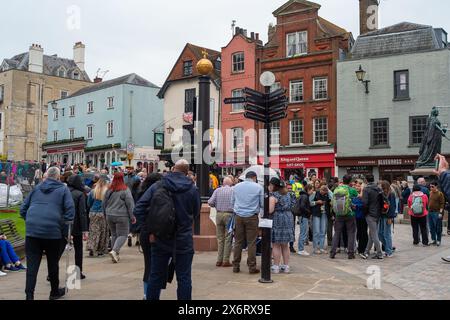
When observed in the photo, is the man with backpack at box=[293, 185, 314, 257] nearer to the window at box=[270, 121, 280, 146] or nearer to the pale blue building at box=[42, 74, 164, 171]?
the window at box=[270, 121, 280, 146]

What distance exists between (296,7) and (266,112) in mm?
28887

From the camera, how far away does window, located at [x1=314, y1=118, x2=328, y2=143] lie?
34.1 meters

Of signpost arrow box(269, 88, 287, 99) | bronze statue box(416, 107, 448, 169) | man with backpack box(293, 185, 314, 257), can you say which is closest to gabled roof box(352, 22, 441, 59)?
bronze statue box(416, 107, 448, 169)

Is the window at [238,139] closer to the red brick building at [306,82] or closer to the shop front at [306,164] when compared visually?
the shop front at [306,164]

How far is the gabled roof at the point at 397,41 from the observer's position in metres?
32.1

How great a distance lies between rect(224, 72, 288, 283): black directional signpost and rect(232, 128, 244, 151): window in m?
28.1

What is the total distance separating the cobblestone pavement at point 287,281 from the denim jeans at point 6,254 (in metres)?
0.33

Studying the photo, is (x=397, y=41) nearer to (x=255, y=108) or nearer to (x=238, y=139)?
(x=238, y=139)

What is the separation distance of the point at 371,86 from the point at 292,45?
654 cm

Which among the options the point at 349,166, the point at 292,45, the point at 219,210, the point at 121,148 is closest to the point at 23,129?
the point at 121,148

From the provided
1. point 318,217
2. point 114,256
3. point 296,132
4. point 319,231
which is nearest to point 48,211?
point 114,256

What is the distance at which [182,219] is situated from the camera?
638 cm

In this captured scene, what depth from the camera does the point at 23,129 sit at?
199 ft

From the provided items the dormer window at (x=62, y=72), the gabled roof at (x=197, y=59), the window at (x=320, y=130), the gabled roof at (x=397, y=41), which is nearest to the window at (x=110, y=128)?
the gabled roof at (x=197, y=59)
